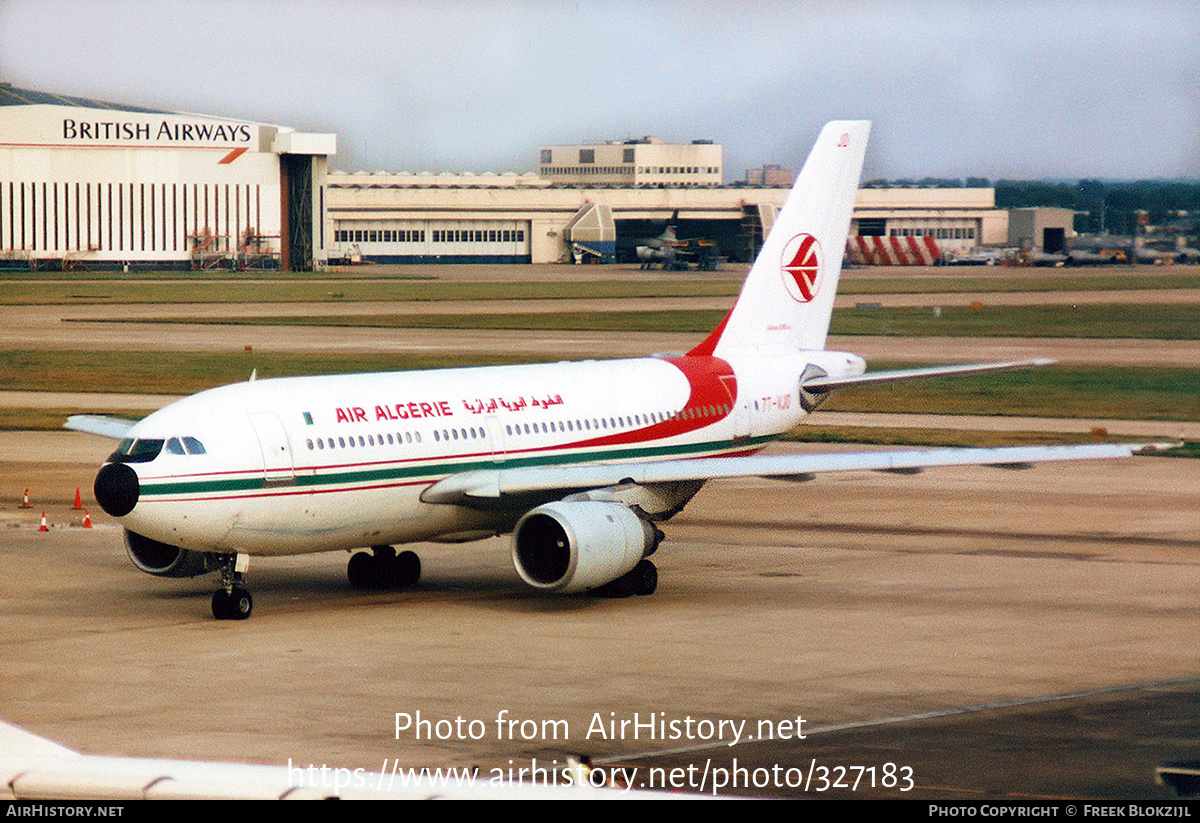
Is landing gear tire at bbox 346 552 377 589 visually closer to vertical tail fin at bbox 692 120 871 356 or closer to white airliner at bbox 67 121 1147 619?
white airliner at bbox 67 121 1147 619

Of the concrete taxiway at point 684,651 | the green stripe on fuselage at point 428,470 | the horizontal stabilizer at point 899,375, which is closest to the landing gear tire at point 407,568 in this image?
the concrete taxiway at point 684,651

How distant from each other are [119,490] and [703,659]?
9712 millimetres

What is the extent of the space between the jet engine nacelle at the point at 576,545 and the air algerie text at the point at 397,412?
285 cm

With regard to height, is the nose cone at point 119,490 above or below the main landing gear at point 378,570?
above

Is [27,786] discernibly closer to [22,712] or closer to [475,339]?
[22,712]

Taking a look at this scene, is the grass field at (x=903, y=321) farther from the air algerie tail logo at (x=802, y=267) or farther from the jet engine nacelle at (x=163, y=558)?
the jet engine nacelle at (x=163, y=558)

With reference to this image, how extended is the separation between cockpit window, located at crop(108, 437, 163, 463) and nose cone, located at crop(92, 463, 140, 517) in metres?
0.41

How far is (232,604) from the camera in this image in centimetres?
Answer: 2988

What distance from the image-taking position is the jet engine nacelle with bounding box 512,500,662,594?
29875mm

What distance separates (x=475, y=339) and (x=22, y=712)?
69.8 meters

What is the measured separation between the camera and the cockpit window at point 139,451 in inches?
1133

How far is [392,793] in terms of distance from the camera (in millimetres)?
10891

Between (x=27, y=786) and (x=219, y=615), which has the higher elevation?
(x=27, y=786)

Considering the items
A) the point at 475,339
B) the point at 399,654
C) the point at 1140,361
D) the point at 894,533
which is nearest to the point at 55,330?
the point at 475,339
